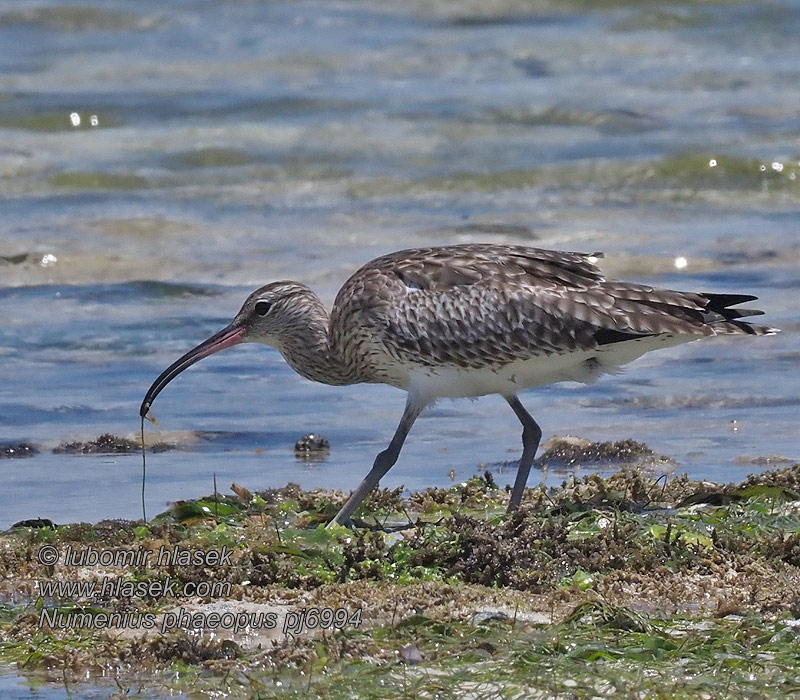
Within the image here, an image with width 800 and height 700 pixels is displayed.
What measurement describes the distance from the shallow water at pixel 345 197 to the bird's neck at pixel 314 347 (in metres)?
0.60

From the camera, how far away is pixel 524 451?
8188 mm

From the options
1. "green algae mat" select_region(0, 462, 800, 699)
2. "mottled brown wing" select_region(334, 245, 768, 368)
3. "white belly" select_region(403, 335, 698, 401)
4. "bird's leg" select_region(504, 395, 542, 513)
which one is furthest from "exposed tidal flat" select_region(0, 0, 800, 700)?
"mottled brown wing" select_region(334, 245, 768, 368)

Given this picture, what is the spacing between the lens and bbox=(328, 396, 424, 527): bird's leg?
7605 millimetres

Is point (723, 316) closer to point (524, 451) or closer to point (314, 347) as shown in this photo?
point (524, 451)

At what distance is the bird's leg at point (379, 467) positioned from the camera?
761 cm

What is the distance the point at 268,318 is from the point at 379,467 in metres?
1.36

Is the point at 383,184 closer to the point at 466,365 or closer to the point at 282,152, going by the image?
the point at 282,152

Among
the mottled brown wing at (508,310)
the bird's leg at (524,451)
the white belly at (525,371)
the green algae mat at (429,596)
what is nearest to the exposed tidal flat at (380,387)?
the green algae mat at (429,596)

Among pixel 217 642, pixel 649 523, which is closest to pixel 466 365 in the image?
pixel 649 523

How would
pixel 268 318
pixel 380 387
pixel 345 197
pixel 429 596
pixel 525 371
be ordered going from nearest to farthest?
1. pixel 429 596
2. pixel 525 371
3. pixel 268 318
4. pixel 380 387
5. pixel 345 197

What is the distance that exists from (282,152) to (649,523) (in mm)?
13319

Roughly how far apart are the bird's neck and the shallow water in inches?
23.6
